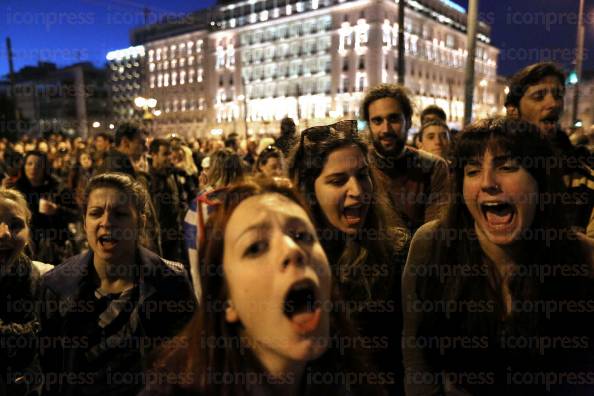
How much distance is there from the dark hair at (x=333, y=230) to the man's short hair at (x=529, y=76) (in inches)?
65.3

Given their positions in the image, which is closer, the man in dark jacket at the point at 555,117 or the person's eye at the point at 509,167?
the person's eye at the point at 509,167

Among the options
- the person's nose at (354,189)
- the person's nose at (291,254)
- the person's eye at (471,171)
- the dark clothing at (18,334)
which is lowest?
the dark clothing at (18,334)

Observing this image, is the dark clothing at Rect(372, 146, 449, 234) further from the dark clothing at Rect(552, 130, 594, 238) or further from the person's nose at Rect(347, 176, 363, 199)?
the person's nose at Rect(347, 176, 363, 199)

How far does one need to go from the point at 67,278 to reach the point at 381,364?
171 cm

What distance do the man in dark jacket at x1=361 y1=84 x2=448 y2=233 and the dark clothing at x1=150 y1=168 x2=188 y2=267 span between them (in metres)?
3.58

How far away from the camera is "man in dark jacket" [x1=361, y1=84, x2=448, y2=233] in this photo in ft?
11.3

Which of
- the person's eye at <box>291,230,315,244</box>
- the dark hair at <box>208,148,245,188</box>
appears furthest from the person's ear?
the dark hair at <box>208,148,245,188</box>

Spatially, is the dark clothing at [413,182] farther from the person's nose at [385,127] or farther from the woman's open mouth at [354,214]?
the woman's open mouth at [354,214]

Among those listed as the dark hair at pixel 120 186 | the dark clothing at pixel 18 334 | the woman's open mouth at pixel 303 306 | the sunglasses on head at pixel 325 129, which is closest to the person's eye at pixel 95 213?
the dark hair at pixel 120 186

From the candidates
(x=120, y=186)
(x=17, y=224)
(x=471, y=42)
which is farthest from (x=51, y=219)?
(x=471, y=42)

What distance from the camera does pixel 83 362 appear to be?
2266mm

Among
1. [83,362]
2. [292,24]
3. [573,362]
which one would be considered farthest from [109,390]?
[292,24]

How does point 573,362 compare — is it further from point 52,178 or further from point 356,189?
point 52,178

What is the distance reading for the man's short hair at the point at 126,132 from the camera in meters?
5.91
